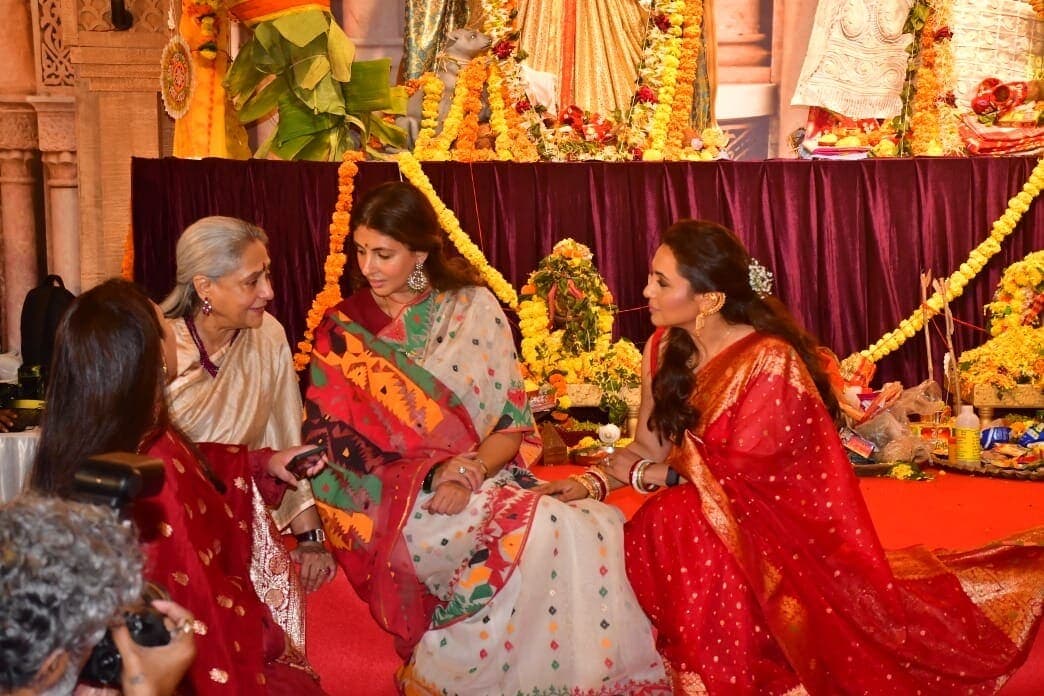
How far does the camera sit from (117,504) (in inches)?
62.8

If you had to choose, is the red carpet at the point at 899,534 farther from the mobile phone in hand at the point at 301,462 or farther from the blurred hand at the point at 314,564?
the mobile phone in hand at the point at 301,462

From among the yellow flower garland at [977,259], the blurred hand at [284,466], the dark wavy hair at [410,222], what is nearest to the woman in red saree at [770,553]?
the dark wavy hair at [410,222]

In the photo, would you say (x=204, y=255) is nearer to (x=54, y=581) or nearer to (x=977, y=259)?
(x=54, y=581)

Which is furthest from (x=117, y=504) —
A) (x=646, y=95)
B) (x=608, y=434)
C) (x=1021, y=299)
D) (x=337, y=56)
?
(x=646, y=95)

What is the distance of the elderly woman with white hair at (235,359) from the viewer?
3.31m

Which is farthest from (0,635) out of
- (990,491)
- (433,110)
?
(433,110)

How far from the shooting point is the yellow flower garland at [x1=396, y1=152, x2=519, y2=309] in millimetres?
6289

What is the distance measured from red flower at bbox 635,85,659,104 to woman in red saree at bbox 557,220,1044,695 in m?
4.09

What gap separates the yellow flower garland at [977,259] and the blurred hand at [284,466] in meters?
3.83

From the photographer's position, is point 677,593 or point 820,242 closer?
point 677,593

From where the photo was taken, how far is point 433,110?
7.12 meters

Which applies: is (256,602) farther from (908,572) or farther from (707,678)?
(908,572)

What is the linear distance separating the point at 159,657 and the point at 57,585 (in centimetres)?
29

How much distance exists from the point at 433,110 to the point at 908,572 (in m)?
4.47
